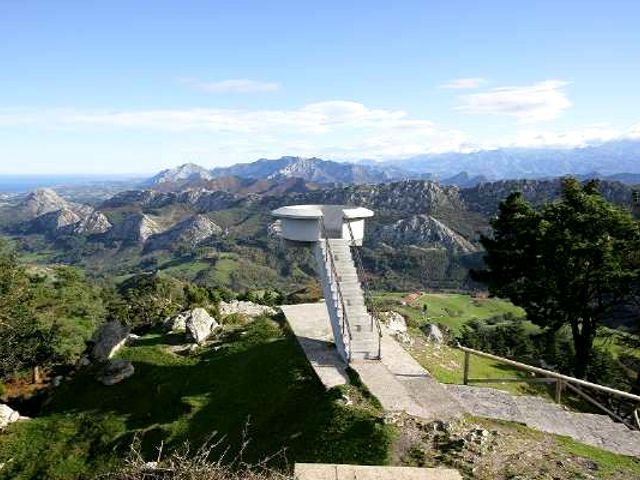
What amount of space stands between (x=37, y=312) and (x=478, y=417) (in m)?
30.8

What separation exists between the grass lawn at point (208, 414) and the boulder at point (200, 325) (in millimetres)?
1055

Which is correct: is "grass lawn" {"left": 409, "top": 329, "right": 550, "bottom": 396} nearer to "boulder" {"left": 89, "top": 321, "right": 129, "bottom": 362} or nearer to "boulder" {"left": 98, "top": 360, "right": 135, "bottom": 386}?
"boulder" {"left": 98, "top": 360, "right": 135, "bottom": 386}

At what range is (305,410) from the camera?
15.1m

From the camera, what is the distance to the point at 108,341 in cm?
2491

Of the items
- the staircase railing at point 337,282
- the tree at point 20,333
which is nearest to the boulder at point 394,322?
the staircase railing at point 337,282

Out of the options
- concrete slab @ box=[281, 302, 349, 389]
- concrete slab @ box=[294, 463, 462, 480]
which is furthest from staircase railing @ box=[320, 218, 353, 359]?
concrete slab @ box=[294, 463, 462, 480]

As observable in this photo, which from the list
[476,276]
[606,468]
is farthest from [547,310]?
[606,468]

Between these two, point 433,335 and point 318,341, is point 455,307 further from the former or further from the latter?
point 318,341

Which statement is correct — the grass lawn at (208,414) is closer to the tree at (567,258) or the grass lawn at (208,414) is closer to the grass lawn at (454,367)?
the grass lawn at (454,367)

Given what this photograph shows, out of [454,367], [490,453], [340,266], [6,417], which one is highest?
[340,266]

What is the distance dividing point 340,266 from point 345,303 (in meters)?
1.76

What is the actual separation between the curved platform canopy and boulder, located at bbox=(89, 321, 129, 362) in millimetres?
10023

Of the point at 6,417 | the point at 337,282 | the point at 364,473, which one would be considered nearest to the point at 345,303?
the point at 337,282

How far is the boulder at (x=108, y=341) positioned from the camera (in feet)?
80.0
